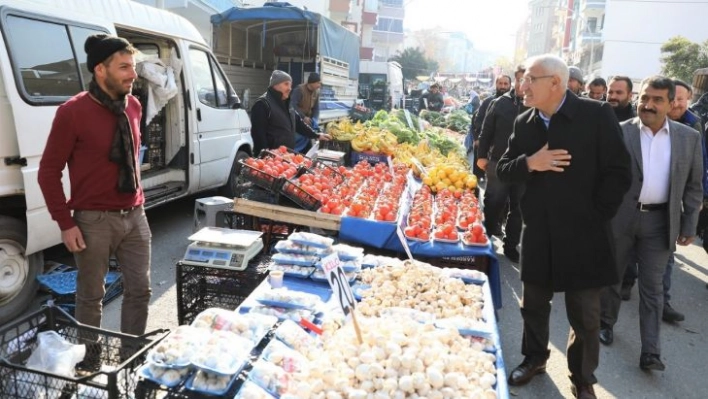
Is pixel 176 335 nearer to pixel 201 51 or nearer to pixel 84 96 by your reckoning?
pixel 84 96

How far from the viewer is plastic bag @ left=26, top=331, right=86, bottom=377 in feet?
7.45

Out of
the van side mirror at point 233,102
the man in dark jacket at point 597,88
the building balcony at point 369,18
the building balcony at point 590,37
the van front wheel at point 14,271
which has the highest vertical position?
the building balcony at point 369,18

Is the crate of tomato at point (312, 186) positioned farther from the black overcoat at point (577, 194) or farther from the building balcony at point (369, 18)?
the building balcony at point (369, 18)

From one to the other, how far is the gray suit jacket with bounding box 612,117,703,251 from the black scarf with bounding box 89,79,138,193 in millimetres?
3434

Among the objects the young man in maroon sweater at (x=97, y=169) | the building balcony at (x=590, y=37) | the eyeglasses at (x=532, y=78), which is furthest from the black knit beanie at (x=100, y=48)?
the building balcony at (x=590, y=37)

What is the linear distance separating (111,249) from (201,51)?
446cm

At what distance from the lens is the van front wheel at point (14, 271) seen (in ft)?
13.0

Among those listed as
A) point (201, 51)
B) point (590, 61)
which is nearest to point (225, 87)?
point (201, 51)

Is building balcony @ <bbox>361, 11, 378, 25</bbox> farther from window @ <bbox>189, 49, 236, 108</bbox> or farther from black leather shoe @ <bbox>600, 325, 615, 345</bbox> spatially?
black leather shoe @ <bbox>600, 325, 615, 345</bbox>

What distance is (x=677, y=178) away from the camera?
12.3ft

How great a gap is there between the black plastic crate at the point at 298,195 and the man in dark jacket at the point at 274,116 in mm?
1990

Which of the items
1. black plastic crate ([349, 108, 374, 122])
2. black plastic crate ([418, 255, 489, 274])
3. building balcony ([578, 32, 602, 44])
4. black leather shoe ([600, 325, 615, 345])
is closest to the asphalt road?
black leather shoe ([600, 325, 615, 345])

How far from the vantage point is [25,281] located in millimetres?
4184

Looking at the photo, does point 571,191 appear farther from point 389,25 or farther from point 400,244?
point 389,25
